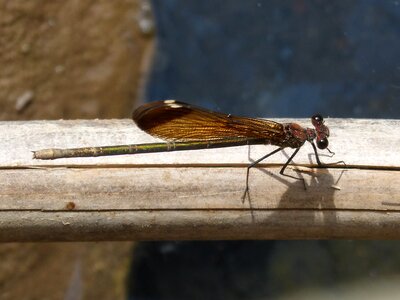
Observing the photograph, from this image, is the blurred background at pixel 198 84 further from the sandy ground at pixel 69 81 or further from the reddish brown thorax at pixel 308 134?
the reddish brown thorax at pixel 308 134

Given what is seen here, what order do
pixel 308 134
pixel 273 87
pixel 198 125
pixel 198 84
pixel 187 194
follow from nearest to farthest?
pixel 187 194 → pixel 308 134 → pixel 198 125 → pixel 273 87 → pixel 198 84

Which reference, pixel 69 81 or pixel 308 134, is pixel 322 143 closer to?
pixel 308 134

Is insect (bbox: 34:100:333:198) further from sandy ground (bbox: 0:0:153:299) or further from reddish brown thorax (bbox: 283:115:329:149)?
sandy ground (bbox: 0:0:153:299)

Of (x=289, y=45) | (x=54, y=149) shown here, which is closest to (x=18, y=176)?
(x=54, y=149)

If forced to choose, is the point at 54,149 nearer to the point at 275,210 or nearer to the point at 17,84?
the point at 275,210

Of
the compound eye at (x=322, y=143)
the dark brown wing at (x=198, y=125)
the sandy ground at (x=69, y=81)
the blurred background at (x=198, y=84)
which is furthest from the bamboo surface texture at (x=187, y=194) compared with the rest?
the sandy ground at (x=69, y=81)

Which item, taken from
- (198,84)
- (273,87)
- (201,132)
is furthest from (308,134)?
(198,84)

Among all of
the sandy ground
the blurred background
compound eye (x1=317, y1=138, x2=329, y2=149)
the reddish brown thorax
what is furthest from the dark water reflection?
compound eye (x1=317, y1=138, x2=329, y2=149)
